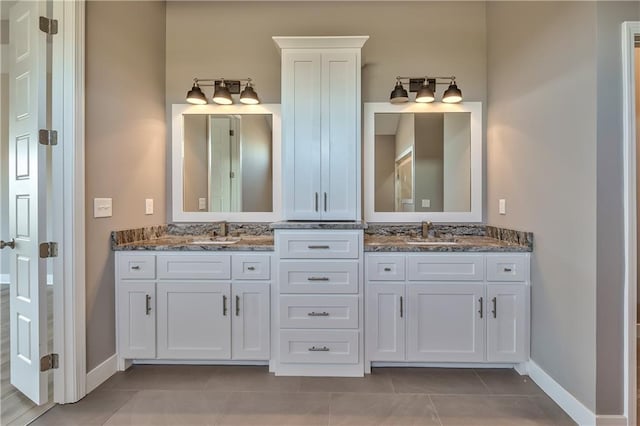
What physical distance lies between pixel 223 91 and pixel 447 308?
2.37 meters

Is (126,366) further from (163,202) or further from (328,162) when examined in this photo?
(328,162)

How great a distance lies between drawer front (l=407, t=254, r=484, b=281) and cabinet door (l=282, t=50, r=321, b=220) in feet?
2.65

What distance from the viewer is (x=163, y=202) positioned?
3035 millimetres

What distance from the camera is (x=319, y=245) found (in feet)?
7.71

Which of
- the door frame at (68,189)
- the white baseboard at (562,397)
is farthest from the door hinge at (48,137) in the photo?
the white baseboard at (562,397)

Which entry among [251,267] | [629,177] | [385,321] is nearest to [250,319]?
[251,267]

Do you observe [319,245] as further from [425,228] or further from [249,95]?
[249,95]

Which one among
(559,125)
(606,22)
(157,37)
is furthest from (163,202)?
(606,22)

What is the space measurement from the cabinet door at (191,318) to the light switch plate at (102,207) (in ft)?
1.94

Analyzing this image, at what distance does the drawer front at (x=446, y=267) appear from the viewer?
2334mm

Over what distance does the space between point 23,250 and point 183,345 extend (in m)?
1.11

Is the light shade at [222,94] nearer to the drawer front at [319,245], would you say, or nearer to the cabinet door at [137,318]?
the drawer front at [319,245]

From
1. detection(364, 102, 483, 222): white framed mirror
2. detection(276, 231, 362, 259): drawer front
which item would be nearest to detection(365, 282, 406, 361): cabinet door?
detection(276, 231, 362, 259): drawer front

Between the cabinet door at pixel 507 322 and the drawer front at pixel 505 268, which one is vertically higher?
the drawer front at pixel 505 268
